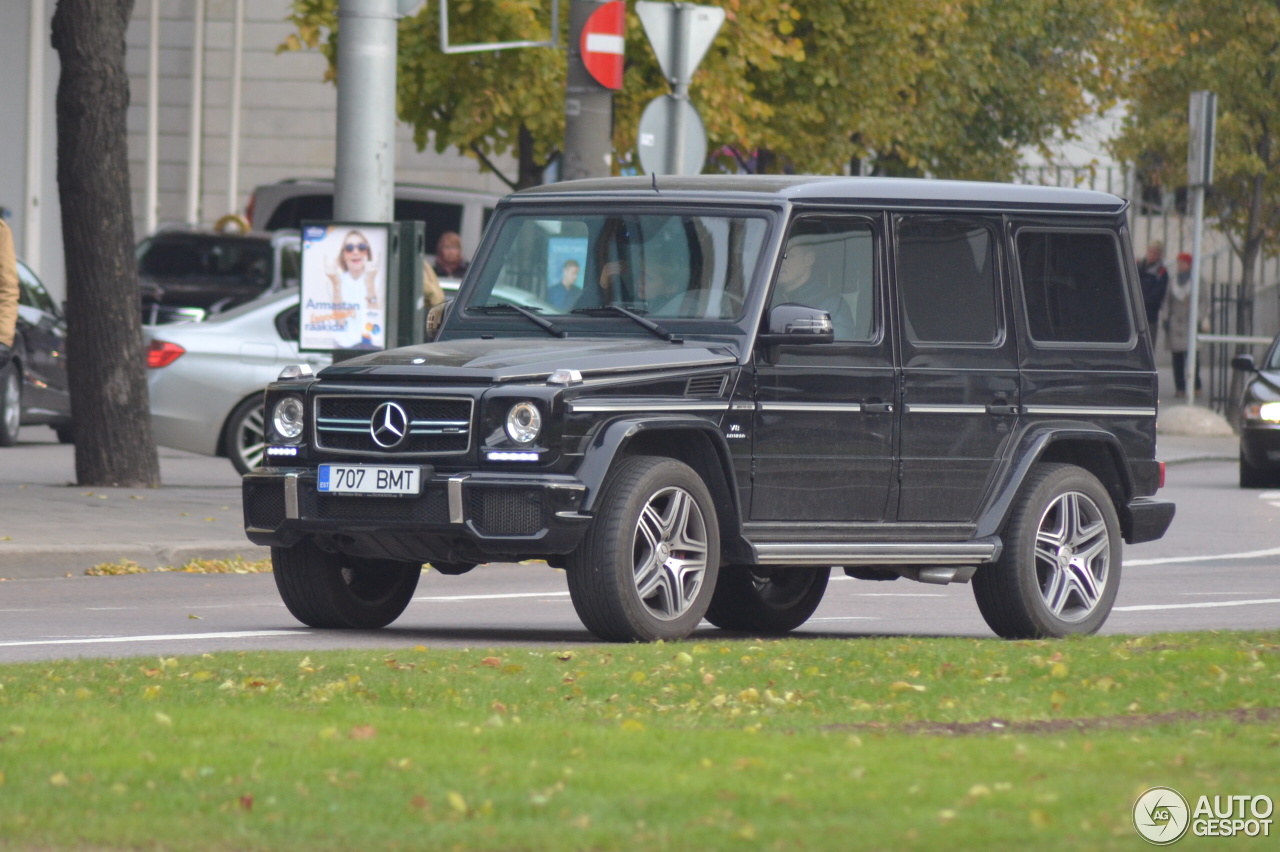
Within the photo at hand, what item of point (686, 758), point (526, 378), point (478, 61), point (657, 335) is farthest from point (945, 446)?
point (478, 61)

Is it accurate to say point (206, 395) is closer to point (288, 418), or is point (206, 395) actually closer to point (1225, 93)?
point (288, 418)

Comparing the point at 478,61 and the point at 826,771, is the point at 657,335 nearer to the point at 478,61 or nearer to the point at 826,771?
the point at 826,771

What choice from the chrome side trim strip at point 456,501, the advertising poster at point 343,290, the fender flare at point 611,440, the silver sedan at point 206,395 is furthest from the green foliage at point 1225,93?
the chrome side trim strip at point 456,501

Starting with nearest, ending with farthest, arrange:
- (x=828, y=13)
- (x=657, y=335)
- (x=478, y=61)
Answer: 1. (x=657, y=335)
2. (x=478, y=61)
3. (x=828, y=13)

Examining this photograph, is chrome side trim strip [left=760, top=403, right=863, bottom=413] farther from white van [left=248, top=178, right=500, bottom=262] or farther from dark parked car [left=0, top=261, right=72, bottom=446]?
white van [left=248, top=178, right=500, bottom=262]

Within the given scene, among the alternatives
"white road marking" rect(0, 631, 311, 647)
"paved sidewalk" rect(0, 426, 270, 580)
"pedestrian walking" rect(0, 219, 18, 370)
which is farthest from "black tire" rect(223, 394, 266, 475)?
"white road marking" rect(0, 631, 311, 647)

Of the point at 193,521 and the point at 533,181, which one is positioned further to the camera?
the point at 533,181

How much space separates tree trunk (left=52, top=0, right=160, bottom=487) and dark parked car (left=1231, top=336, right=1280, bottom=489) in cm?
955

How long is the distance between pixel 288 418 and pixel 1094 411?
3.53 meters

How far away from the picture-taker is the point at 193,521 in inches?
586

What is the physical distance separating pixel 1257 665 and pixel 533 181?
16518 mm

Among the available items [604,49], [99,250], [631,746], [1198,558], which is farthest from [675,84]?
[631,746]

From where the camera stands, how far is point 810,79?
85.5ft

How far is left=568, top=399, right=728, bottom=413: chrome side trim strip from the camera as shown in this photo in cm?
912
